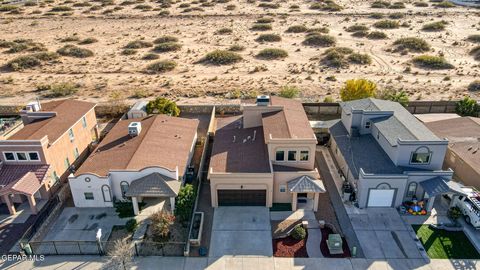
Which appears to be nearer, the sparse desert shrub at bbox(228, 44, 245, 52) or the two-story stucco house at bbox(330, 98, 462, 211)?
the two-story stucco house at bbox(330, 98, 462, 211)

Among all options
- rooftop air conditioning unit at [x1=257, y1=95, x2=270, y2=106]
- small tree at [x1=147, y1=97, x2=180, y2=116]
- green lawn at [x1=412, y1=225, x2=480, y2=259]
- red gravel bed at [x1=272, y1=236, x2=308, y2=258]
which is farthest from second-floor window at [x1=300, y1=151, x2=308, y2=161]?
small tree at [x1=147, y1=97, x2=180, y2=116]

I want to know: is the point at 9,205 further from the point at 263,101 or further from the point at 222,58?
the point at 222,58

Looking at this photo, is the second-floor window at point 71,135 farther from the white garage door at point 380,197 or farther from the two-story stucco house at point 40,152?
the white garage door at point 380,197

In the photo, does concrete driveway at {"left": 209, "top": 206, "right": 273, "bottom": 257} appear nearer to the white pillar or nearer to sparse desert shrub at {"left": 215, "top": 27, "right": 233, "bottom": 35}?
the white pillar

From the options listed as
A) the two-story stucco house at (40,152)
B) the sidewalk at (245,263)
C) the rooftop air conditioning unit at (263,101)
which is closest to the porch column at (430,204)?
the sidewalk at (245,263)

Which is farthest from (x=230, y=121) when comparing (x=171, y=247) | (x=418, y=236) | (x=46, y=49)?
(x=46, y=49)

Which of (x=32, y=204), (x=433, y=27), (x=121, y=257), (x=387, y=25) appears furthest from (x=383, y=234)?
(x=433, y=27)

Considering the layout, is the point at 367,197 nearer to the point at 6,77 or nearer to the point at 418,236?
the point at 418,236
